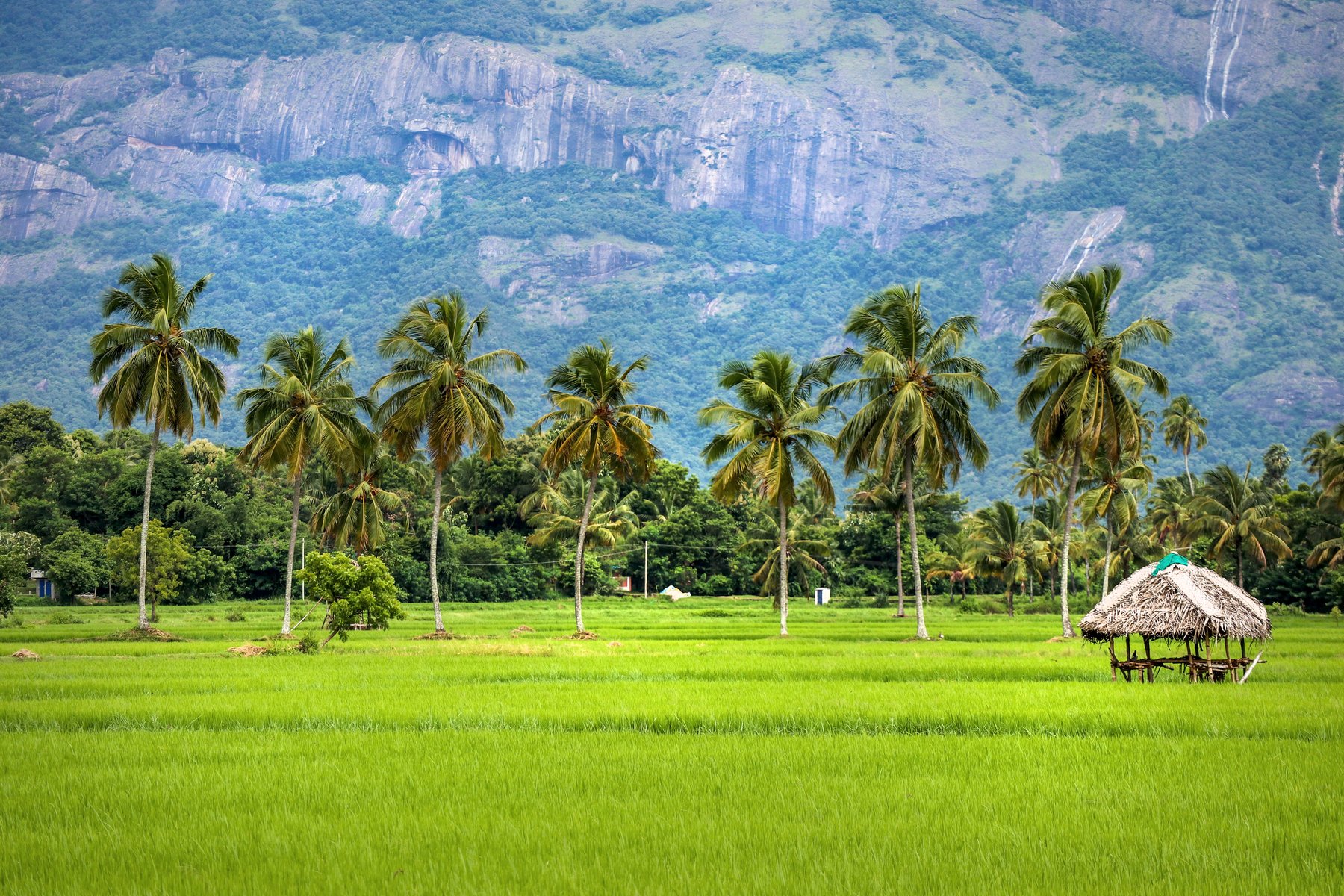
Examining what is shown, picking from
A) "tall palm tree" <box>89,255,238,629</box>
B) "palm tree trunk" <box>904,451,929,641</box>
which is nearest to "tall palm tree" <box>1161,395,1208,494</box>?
"palm tree trunk" <box>904,451,929,641</box>

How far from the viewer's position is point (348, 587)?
35344mm

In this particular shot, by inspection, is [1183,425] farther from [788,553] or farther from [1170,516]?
[788,553]

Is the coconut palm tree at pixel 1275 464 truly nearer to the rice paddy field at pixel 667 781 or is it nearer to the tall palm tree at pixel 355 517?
the tall palm tree at pixel 355 517

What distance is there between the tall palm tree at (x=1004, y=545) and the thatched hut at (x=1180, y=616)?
36571 mm

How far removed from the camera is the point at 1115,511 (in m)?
56.7

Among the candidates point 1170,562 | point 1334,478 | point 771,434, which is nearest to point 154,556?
point 771,434

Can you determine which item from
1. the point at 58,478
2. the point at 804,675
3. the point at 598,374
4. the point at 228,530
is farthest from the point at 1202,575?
the point at 58,478

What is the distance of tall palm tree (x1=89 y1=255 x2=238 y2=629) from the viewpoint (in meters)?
37.2

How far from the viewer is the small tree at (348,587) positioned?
34438mm

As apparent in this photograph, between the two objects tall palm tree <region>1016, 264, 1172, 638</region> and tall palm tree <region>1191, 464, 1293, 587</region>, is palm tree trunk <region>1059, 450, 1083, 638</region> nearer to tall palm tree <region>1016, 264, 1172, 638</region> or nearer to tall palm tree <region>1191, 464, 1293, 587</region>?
tall palm tree <region>1016, 264, 1172, 638</region>

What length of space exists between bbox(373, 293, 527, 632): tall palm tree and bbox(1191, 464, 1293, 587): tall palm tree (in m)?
37.9

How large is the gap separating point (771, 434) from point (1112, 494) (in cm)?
1608

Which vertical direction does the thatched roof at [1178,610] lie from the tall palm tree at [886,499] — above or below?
below

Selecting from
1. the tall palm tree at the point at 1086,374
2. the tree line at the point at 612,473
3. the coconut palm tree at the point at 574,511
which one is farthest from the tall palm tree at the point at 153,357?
the tall palm tree at the point at 1086,374
